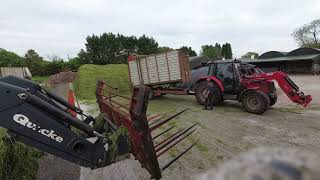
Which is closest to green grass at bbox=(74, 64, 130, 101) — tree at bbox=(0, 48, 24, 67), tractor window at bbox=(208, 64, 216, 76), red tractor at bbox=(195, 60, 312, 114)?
tractor window at bbox=(208, 64, 216, 76)

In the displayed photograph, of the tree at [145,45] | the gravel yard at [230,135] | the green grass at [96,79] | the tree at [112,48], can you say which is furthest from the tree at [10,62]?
the gravel yard at [230,135]

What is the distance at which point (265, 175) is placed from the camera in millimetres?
642

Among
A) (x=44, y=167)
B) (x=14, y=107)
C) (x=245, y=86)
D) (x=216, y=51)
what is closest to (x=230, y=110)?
(x=245, y=86)

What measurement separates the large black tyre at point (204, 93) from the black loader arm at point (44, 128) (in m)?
8.56

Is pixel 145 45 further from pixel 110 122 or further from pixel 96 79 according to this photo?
pixel 110 122

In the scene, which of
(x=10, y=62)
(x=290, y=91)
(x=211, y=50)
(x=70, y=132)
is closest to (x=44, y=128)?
(x=70, y=132)

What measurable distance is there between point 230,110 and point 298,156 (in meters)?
10.9

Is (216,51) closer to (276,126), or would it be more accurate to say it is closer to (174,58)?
(174,58)

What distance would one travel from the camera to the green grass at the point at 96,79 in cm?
1855

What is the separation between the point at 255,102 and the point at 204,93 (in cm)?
251

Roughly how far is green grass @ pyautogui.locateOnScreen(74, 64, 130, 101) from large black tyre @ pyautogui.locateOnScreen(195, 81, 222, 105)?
667cm

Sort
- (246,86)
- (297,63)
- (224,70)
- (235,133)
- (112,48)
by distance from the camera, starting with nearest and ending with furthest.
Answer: (235,133)
(246,86)
(224,70)
(297,63)
(112,48)

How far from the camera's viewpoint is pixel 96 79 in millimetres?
22312

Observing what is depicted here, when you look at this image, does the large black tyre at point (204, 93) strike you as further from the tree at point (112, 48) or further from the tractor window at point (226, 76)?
the tree at point (112, 48)
